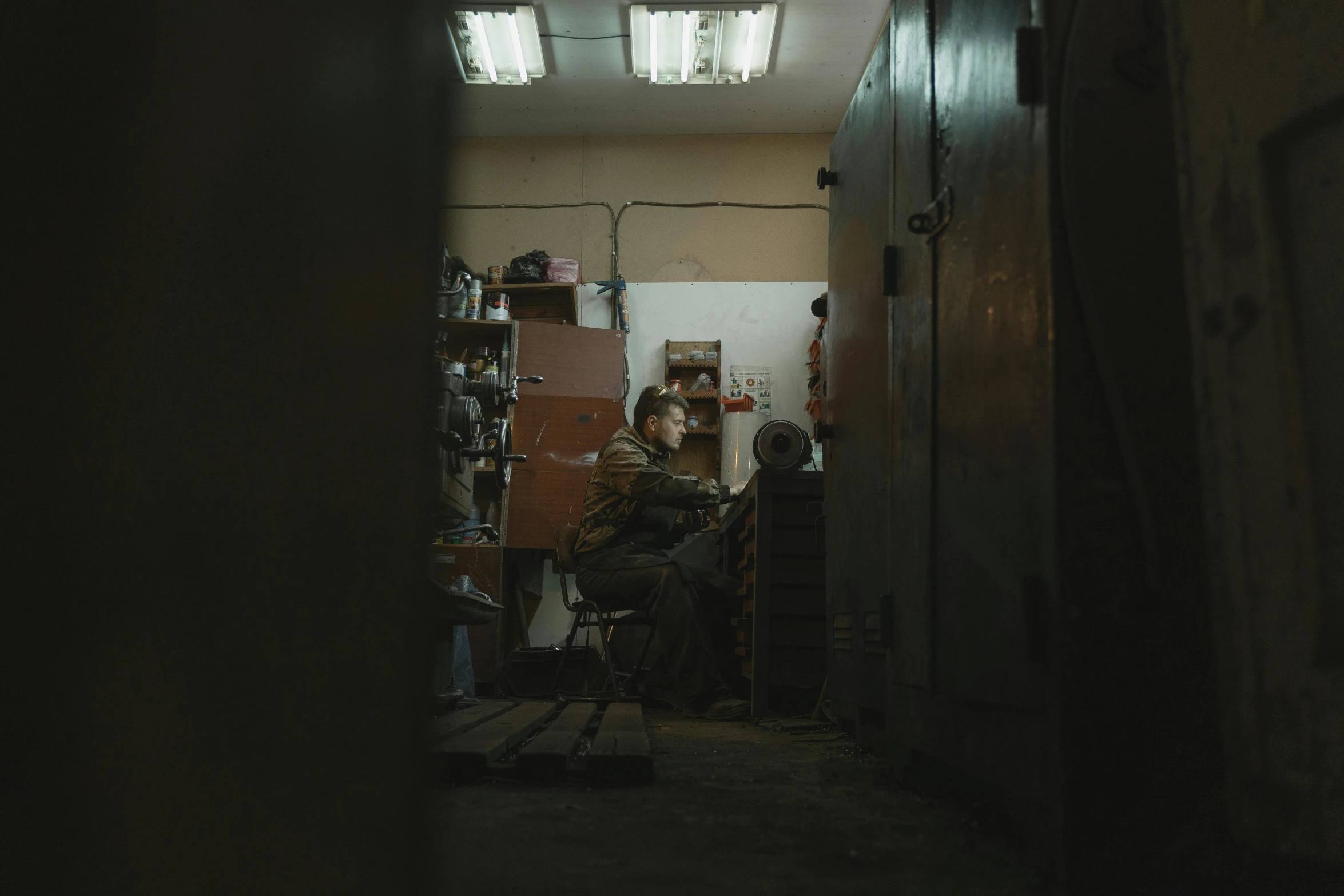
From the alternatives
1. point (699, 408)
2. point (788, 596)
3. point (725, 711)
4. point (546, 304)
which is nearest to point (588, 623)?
point (725, 711)

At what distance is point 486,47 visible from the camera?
5809 millimetres

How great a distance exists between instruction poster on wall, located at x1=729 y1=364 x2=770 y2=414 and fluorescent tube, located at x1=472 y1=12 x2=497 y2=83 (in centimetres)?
248

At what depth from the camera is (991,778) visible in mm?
Result: 1662

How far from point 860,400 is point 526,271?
3.99 metres

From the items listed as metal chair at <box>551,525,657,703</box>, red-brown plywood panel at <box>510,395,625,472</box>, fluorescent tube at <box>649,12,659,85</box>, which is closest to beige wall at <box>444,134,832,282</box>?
fluorescent tube at <box>649,12,659,85</box>

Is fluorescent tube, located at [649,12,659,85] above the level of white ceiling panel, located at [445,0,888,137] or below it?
below

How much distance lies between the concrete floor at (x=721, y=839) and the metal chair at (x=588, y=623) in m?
2.11

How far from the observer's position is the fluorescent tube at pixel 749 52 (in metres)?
5.54

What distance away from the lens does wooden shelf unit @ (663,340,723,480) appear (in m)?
6.43

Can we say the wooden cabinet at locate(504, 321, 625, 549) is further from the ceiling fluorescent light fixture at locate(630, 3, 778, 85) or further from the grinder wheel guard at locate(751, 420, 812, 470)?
the grinder wheel guard at locate(751, 420, 812, 470)

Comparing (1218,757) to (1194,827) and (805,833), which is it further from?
(805,833)

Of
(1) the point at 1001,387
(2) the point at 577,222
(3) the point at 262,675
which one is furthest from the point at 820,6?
(3) the point at 262,675

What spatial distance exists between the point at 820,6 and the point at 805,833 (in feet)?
16.4

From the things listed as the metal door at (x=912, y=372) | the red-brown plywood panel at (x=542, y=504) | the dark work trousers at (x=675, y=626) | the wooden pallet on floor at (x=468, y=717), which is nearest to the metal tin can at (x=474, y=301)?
the red-brown plywood panel at (x=542, y=504)
